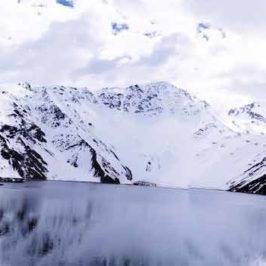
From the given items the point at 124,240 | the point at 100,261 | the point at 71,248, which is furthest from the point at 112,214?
the point at 100,261

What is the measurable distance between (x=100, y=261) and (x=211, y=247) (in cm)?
2969

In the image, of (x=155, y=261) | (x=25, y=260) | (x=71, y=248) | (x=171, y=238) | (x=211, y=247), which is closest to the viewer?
(x=25, y=260)

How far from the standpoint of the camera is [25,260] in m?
86.9

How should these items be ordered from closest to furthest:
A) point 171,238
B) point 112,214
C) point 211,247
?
1. point 211,247
2. point 171,238
3. point 112,214

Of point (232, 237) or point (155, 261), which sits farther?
point (232, 237)

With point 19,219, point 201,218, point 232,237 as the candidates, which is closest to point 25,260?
point 19,219

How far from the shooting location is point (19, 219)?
136 meters

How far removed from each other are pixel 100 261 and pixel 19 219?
49566 millimetres

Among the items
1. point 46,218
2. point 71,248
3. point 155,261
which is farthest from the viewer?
point 46,218

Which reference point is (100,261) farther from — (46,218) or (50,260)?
(46,218)

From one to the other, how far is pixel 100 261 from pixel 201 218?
82735mm

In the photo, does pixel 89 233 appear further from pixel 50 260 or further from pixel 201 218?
pixel 201 218

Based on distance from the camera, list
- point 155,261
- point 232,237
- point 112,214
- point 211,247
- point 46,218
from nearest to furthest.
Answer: point 155,261 < point 211,247 < point 232,237 < point 46,218 < point 112,214

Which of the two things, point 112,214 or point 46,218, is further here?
point 112,214
